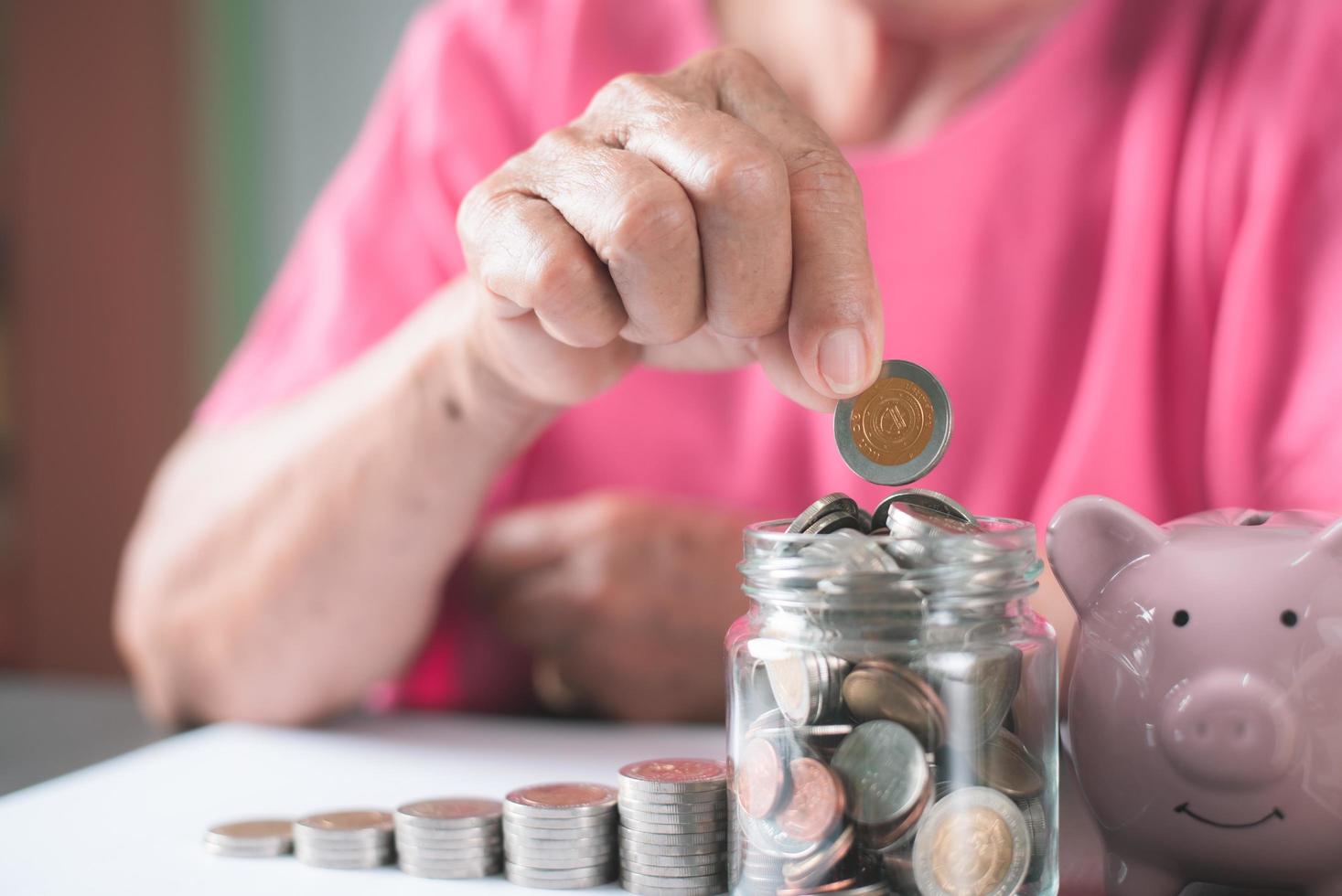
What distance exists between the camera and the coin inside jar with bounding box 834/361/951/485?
75 centimetres

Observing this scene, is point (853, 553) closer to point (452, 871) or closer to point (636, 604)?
point (452, 871)

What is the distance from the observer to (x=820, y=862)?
0.61m

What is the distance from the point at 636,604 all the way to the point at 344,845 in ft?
1.79

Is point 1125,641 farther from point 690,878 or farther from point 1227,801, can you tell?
point 690,878

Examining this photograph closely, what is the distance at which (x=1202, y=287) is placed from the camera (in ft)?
4.20

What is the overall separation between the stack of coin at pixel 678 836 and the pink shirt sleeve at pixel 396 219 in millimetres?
811

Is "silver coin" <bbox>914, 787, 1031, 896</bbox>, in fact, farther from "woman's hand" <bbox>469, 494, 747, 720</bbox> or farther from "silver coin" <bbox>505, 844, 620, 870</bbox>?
"woman's hand" <bbox>469, 494, 747, 720</bbox>

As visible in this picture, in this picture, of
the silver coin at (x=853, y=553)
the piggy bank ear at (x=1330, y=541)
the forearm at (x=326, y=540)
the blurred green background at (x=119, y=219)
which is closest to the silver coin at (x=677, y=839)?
the silver coin at (x=853, y=553)

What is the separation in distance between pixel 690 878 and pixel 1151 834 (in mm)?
250

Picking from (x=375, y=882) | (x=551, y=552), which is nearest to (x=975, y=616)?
(x=375, y=882)

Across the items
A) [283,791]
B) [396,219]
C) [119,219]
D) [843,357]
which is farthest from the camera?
[119,219]

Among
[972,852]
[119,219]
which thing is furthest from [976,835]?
[119,219]

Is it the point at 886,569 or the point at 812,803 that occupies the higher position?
the point at 886,569

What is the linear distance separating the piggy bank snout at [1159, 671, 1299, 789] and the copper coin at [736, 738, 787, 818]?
0.65ft
